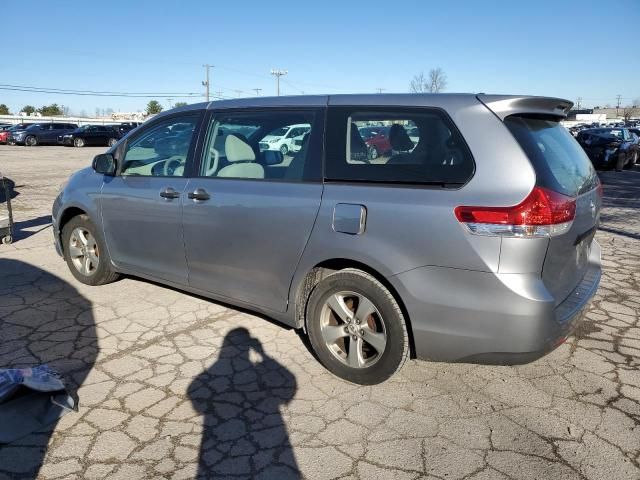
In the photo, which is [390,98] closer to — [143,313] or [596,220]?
[596,220]

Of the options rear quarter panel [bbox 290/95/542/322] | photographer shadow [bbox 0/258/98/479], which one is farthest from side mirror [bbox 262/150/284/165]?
photographer shadow [bbox 0/258/98/479]

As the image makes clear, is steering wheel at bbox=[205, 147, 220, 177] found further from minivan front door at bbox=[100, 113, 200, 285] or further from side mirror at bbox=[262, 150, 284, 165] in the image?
side mirror at bbox=[262, 150, 284, 165]

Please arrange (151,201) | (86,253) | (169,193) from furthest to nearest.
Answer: (86,253), (151,201), (169,193)

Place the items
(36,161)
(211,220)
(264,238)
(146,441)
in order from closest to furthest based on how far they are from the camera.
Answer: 1. (146,441)
2. (264,238)
3. (211,220)
4. (36,161)

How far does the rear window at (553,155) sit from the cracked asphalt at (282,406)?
1.27m

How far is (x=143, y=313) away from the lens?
4.28m

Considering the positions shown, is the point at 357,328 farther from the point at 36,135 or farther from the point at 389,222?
the point at 36,135

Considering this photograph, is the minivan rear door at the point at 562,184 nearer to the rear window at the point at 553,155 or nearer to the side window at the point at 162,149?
the rear window at the point at 553,155

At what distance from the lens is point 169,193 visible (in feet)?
12.7

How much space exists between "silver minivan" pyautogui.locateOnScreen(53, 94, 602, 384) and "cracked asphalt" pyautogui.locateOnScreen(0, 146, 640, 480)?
1.15ft

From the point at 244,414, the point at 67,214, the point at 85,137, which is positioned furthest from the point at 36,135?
the point at 244,414

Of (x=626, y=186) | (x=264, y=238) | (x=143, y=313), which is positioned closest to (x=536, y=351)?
(x=264, y=238)

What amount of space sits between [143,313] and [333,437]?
2324mm

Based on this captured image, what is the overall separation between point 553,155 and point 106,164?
11.8ft
